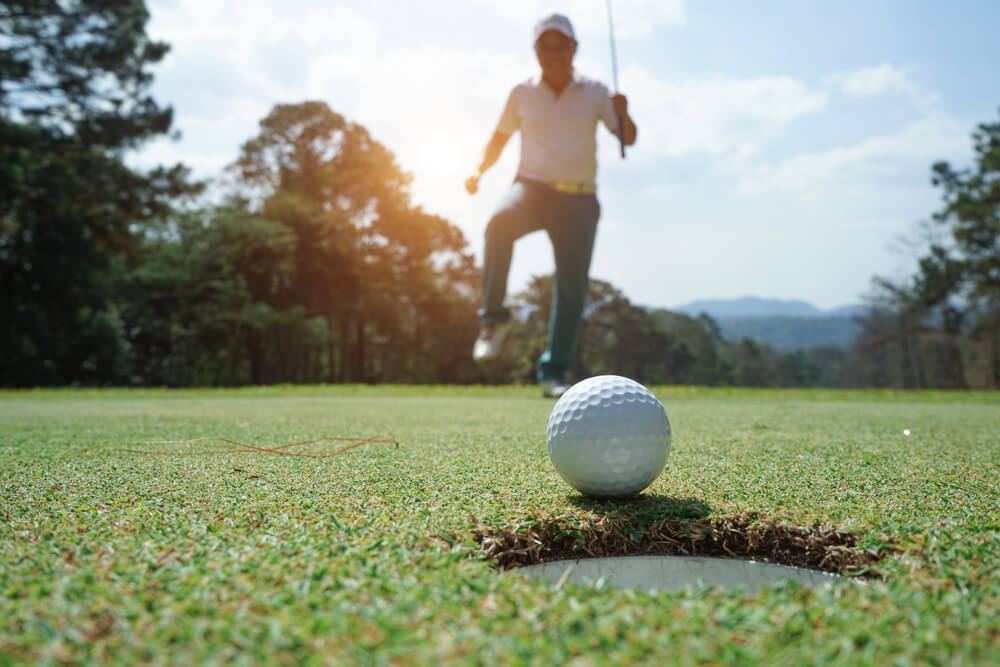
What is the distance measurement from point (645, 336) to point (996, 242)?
14642 mm

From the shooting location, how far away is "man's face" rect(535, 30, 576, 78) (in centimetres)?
550

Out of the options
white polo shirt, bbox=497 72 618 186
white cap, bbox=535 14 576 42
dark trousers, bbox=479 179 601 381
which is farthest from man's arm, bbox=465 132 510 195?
white cap, bbox=535 14 576 42

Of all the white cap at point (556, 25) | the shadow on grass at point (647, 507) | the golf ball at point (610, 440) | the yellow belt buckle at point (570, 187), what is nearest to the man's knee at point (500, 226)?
the yellow belt buckle at point (570, 187)

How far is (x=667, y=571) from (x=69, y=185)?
67.5 ft

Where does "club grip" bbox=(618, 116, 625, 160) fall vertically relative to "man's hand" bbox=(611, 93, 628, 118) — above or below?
below

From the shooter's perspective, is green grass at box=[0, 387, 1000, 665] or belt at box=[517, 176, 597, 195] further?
belt at box=[517, 176, 597, 195]

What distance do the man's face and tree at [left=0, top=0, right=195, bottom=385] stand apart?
53.9 ft

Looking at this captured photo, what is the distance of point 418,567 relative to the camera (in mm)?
1214

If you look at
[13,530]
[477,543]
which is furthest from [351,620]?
[13,530]

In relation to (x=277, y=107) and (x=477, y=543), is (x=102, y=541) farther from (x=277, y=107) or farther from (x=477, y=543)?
(x=277, y=107)

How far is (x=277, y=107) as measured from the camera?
26.7m

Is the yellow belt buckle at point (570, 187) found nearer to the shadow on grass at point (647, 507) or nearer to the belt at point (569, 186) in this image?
the belt at point (569, 186)

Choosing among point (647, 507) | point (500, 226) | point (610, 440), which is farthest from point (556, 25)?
point (647, 507)

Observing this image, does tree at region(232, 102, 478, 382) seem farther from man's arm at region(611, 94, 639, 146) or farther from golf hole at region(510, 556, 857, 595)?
golf hole at region(510, 556, 857, 595)
